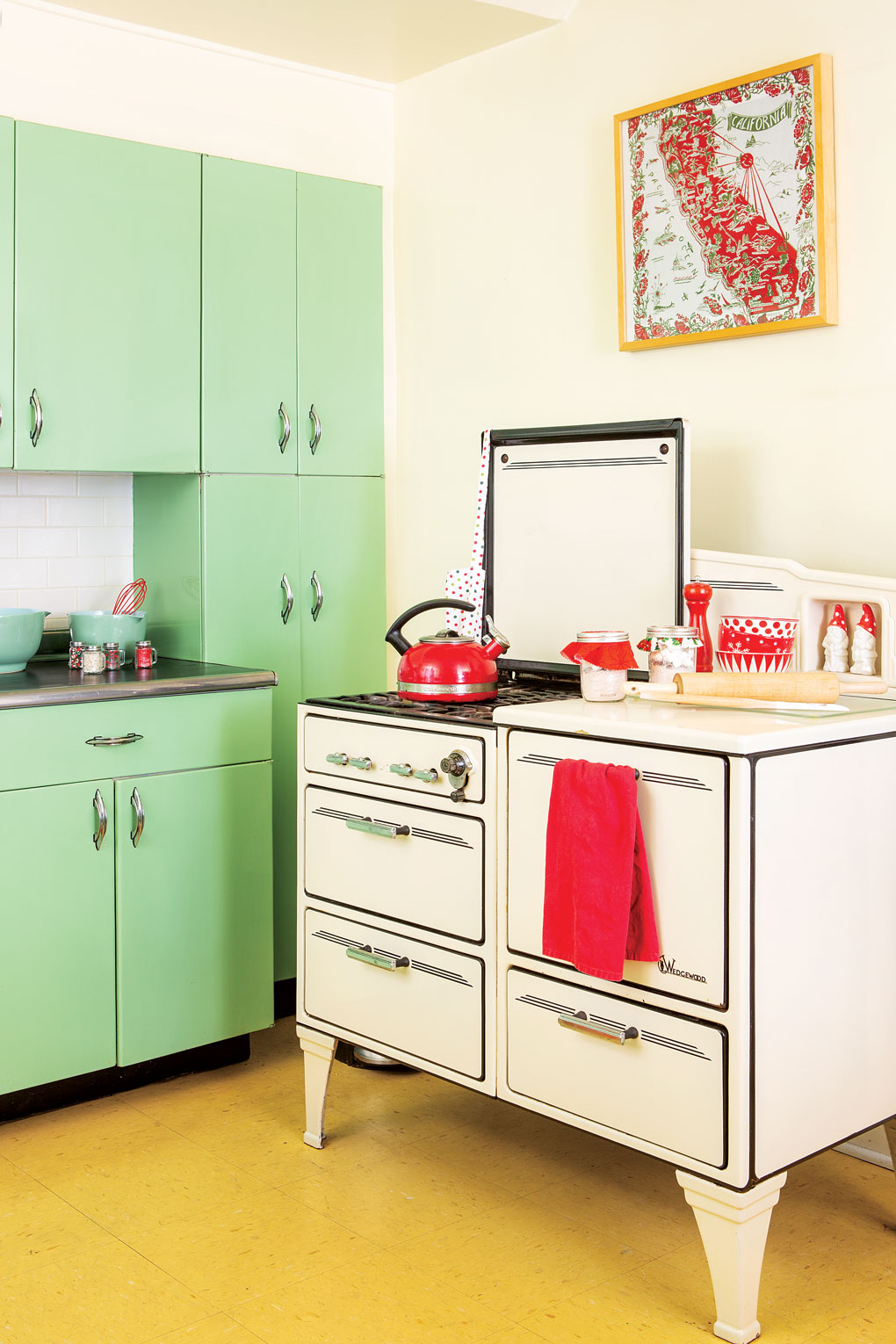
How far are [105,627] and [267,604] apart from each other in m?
0.44

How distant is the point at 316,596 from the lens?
3.56 m

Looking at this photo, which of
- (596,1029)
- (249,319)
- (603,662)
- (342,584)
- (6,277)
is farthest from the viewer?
(342,584)

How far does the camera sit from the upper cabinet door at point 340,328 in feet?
11.5

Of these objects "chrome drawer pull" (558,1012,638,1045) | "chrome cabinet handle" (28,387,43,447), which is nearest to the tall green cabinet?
"chrome cabinet handle" (28,387,43,447)

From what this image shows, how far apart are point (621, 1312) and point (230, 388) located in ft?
7.63

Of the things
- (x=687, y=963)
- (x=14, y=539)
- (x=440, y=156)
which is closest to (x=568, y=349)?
(x=440, y=156)

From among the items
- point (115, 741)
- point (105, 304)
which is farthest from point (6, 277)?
point (115, 741)

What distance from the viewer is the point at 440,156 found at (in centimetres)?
360

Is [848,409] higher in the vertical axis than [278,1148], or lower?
higher

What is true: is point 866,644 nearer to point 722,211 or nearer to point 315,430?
point 722,211

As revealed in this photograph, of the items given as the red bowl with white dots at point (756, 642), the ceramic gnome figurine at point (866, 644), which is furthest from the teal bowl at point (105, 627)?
the ceramic gnome figurine at point (866, 644)

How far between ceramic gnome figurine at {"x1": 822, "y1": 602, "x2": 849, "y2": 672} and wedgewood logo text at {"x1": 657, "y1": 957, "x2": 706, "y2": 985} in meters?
0.77

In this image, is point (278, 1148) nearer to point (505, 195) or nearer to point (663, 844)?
point (663, 844)

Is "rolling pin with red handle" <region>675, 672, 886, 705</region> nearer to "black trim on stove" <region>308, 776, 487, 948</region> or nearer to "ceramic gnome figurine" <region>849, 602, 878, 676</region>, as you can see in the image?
Result: "ceramic gnome figurine" <region>849, 602, 878, 676</region>
